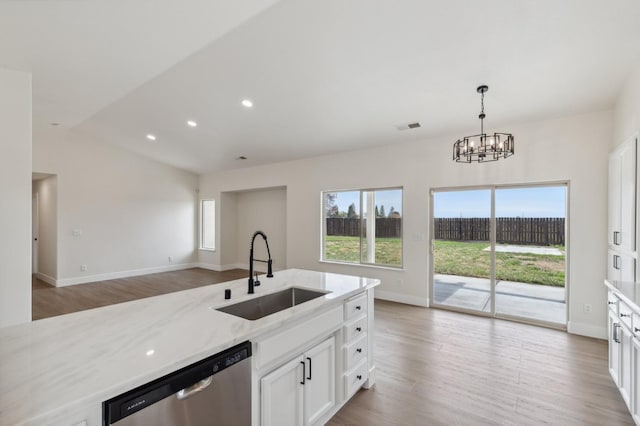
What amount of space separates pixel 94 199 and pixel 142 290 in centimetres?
256

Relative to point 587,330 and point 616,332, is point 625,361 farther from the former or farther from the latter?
point 587,330

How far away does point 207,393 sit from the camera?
1280 mm

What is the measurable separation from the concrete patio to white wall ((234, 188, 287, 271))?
3.84m

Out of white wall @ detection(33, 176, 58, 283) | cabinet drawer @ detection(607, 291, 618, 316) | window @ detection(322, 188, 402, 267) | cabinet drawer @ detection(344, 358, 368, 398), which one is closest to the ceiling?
window @ detection(322, 188, 402, 267)

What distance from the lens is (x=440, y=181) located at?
4.92 meters

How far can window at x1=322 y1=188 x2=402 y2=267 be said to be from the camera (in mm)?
5508

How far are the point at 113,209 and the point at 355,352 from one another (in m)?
7.21

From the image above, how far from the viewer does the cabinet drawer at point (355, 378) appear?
2.24 m

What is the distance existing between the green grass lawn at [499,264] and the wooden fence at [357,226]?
0.76m

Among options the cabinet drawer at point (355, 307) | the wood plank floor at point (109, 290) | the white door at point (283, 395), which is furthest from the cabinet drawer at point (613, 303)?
the wood plank floor at point (109, 290)

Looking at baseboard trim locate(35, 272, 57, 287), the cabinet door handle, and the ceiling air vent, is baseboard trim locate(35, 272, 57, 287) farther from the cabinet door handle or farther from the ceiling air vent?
the cabinet door handle

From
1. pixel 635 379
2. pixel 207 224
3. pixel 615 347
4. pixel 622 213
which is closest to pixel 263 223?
pixel 207 224

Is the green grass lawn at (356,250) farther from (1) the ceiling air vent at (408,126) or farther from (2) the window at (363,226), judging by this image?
(1) the ceiling air vent at (408,126)

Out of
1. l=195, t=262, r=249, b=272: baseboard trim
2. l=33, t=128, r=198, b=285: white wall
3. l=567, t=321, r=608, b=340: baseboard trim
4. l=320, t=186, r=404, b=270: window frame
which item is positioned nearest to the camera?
l=567, t=321, r=608, b=340: baseboard trim
